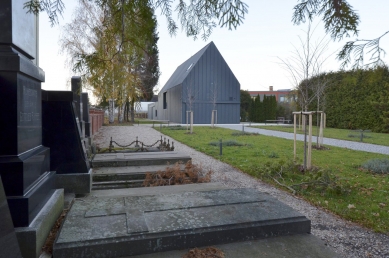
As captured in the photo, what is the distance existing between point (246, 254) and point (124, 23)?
2.57 meters

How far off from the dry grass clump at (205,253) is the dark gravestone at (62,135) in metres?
2.46

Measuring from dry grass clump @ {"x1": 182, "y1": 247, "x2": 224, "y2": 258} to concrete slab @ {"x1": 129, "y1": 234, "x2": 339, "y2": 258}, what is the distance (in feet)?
0.19

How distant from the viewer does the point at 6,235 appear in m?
2.08

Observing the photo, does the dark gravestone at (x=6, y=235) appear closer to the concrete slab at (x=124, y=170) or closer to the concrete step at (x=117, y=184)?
the concrete step at (x=117, y=184)

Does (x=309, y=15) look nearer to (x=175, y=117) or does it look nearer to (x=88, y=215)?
(x=88, y=215)

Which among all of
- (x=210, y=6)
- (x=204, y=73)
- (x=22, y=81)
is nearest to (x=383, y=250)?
(x=210, y=6)

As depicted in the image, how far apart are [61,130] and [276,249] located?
3266 millimetres

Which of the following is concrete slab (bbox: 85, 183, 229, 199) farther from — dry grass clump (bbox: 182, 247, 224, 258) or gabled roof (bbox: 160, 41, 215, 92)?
gabled roof (bbox: 160, 41, 215, 92)

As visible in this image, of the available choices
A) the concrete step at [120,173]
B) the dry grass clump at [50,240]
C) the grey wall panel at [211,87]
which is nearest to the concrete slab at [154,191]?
the concrete step at [120,173]

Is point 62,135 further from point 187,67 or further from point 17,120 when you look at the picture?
point 187,67

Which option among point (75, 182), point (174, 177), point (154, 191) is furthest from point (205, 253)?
point (174, 177)

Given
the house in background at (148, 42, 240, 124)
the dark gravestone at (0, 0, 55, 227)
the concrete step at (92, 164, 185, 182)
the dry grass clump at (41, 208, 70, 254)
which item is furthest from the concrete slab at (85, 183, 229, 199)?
the house in background at (148, 42, 240, 124)

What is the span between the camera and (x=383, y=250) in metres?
3.28

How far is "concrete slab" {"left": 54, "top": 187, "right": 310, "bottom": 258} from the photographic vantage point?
2.58m
